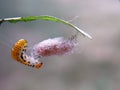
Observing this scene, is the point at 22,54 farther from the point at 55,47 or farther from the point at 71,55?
the point at 71,55

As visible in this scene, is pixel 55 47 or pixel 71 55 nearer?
pixel 55 47

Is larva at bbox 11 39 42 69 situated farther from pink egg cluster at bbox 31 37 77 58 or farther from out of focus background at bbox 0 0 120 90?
out of focus background at bbox 0 0 120 90

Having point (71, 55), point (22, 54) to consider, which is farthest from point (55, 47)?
point (71, 55)

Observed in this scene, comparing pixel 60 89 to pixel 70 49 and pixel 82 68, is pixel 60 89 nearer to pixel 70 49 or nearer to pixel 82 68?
pixel 82 68

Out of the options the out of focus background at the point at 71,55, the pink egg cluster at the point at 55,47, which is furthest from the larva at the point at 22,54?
the out of focus background at the point at 71,55

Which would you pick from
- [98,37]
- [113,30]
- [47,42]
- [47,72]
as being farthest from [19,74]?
[47,42]

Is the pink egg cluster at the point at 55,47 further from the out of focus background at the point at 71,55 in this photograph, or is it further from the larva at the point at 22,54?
the out of focus background at the point at 71,55
